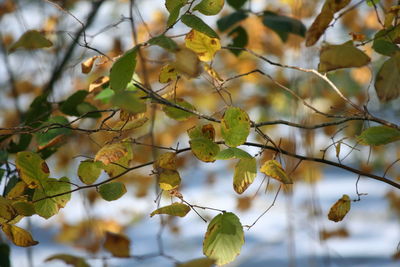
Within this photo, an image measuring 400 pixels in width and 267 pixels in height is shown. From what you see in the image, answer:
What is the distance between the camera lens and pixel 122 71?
0.54 m

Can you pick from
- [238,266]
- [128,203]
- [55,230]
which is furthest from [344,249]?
[55,230]

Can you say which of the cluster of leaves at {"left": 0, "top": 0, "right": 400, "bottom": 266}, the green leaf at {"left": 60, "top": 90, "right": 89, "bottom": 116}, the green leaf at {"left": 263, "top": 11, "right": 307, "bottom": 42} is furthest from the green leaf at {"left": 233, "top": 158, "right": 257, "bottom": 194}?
the green leaf at {"left": 263, "top": 11, "right": 307, "bottom": 42}

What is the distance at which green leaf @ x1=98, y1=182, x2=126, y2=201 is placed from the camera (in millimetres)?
609

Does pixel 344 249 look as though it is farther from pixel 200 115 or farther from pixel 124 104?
pixel 124 104

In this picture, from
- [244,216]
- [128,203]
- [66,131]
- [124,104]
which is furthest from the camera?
[128,203]

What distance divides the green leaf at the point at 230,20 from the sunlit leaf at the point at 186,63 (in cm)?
53

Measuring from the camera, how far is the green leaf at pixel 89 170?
2.05 feet

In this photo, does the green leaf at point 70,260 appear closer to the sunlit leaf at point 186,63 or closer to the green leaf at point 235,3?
the sunlit leaf at point 186,63

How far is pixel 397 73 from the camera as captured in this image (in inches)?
A: 21.6

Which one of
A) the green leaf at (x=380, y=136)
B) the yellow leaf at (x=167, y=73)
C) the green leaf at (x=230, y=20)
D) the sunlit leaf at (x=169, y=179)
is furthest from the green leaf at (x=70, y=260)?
the green leaf at (x=230, y=20)

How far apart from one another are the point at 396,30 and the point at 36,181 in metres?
0.45

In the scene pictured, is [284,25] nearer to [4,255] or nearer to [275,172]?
[275,172]

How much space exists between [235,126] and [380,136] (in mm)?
169

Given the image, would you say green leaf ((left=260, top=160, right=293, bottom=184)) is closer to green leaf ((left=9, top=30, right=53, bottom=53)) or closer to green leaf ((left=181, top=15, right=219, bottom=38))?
green leaf ((left=181, top=15, right=219, bottom=38))
